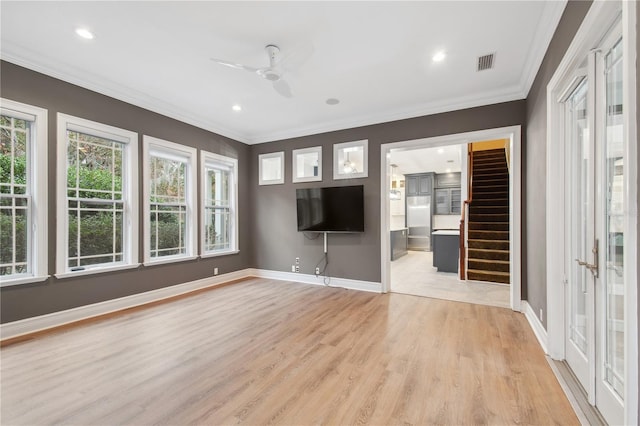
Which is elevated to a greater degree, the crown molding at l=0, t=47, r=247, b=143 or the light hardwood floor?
the crown molding at l=0, t=47, r=247, b=143

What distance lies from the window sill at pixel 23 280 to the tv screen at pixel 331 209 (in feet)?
11.7

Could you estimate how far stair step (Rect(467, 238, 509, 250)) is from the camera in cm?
547

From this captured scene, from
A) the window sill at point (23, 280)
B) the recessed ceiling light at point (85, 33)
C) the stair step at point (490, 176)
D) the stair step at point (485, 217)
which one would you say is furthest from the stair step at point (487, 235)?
the window sill at point (23, 280)

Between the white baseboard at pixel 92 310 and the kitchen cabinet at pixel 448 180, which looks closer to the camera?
the white baseboard at pixel 92 310

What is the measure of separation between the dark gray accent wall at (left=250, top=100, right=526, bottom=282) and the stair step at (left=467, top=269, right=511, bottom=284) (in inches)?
89.8

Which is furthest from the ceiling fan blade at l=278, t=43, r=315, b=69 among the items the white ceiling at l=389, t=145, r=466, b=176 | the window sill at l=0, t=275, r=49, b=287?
the white ceiling at l=389, t=145, r=466, b=176

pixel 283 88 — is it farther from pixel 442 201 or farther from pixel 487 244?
pixel 442 201

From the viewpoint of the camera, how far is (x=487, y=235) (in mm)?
5781

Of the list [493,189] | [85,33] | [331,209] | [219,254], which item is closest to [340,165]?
[331,209]

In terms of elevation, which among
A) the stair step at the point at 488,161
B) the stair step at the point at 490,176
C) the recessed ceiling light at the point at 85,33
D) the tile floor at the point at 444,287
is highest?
the recessed ceiling light at the point at 85,33

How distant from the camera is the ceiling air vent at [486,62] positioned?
9.87ft

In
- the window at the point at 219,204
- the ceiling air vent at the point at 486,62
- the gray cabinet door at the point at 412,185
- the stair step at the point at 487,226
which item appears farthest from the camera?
the gray cabinet door at the point at 412,185

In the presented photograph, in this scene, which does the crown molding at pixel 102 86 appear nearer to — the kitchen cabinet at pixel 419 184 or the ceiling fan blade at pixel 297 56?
the ceiling fan blade at pixel 297 56

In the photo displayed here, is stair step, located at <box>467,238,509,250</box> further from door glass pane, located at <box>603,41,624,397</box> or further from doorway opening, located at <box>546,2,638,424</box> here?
door glass pane, located at <box>603,41,624,397</box>
